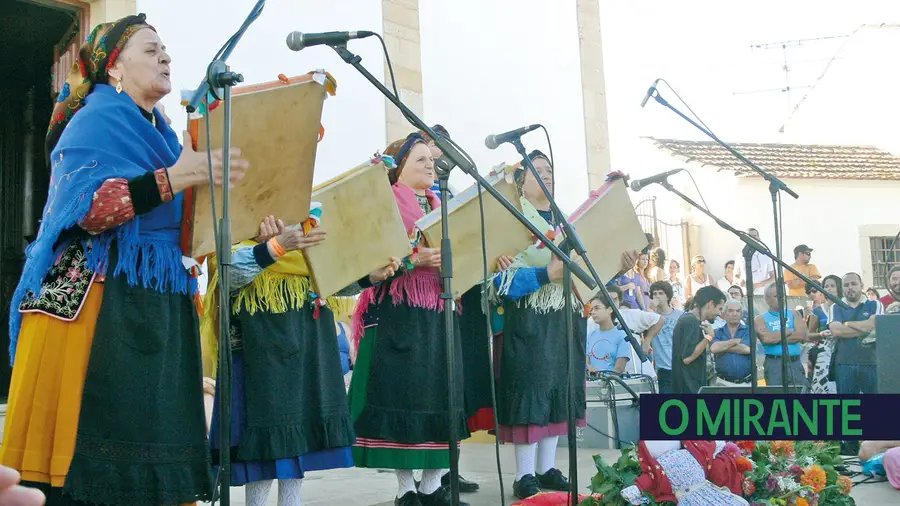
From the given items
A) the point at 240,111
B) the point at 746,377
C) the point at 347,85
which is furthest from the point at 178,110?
the point at 746,377

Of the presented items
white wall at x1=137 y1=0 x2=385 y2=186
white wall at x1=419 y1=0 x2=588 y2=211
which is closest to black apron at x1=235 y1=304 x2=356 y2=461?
white wall at x1=137 y1=0 x2=385 y2=186

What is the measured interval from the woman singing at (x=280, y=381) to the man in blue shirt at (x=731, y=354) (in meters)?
4.99

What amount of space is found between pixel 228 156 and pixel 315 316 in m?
1.16

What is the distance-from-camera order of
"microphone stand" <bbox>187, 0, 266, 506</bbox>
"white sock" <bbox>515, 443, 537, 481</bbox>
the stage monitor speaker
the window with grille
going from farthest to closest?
1. the window with grille
2. the stage monitor speaker
3. "white sock" <bbox>515, 443, 537, 481</bbox>
4. "microphone stand" <bbox>187, 0, 266, 506</bbox>

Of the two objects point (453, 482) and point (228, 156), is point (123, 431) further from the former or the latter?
point (453, 482)

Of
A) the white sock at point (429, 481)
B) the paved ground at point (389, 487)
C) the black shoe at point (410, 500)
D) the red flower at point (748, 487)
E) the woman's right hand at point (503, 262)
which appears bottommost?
the paved ground at point (389, 487)

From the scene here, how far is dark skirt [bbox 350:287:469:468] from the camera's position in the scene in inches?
159

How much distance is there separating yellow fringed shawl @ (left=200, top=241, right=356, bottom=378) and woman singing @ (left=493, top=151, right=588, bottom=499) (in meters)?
1.27

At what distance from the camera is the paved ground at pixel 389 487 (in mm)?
4656

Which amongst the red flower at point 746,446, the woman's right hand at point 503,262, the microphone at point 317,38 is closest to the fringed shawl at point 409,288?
the woman's right hand at point 503,262

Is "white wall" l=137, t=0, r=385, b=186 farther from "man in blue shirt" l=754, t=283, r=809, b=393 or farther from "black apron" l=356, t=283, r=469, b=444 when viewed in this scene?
"man in blue shirt" l=754, t=283, r=809, b=393

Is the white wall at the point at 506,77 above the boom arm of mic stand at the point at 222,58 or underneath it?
above

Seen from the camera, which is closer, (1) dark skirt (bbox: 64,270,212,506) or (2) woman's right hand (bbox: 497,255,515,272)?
(1) dark skirt (bbox: 64,270,212,506)

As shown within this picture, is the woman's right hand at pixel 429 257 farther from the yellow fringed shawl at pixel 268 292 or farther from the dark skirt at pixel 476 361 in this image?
the dark skirt at pixel 476 361
